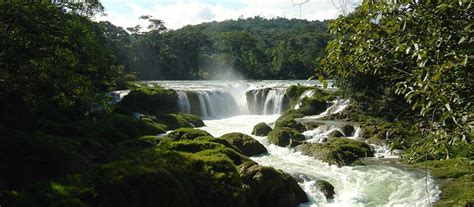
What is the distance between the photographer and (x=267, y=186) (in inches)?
412

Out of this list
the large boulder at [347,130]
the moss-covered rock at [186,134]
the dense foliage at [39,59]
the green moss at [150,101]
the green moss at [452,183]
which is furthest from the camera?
the green moss at [150,101]

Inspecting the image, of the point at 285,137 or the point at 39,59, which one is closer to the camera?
the point at 39,59

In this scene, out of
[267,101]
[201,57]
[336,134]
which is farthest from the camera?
[201,57]

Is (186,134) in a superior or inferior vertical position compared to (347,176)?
superior

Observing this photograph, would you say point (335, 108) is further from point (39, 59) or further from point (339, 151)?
point (39, 59)

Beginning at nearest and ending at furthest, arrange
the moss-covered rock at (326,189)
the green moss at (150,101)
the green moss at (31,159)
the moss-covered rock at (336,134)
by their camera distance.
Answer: the green moss at (31,159)
the moss-covered rock at (326,189)
the moss-covered rock at (336,134)
the green moss at (150,101)

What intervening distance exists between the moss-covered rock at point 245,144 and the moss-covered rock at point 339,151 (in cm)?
202

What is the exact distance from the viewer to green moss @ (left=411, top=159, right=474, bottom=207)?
10.8m

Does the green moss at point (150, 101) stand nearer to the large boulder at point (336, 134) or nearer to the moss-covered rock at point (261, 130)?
the moss-covered rock at point (261, 130)

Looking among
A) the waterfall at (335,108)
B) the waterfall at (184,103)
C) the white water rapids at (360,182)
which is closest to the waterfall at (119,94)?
the waterfall at (184,103)

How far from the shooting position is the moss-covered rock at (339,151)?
1707cm

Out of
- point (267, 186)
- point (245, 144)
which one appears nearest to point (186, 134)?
point (245, 144)

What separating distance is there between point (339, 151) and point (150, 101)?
1968 centimetres

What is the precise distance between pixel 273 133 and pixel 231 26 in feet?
486
